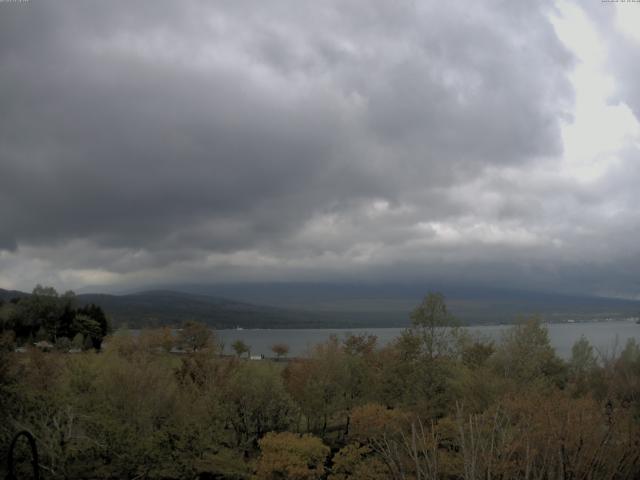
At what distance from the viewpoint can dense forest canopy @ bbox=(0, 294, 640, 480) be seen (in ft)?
88.1

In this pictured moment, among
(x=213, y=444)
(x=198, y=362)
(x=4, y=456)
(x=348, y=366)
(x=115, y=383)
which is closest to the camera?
(x=4, y=456)

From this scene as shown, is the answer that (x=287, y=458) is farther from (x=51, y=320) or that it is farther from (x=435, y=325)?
(x=51, y=320)

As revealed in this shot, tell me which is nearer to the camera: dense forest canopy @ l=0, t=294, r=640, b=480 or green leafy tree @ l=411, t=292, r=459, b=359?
dense forest canopy @ l=0, t=294, r=640, b=480

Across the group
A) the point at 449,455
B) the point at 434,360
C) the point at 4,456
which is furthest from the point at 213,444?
the point at 434,360

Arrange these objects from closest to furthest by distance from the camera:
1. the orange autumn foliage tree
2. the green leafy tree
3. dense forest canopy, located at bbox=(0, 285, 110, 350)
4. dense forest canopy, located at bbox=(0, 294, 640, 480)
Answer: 1. dense forest canopy, located at bbox=(0, 294, 640, 480)
2. the orange autumn foliage tree
3. the green leafy tree
4. dense forest canopy, located at bbox=(0, 285, 110, 350)

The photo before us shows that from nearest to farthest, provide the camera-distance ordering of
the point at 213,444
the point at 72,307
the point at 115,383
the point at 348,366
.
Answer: the point at 213,444, the point at 115,383, the point at 348,366, the point at 72,307

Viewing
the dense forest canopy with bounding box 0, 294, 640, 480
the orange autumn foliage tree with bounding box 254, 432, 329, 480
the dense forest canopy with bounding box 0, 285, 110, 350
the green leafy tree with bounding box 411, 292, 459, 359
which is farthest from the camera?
the dense forest canopy with bounding box 0, 285, 110, 350

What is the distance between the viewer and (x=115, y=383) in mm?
35969

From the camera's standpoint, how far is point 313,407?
42.9 meters

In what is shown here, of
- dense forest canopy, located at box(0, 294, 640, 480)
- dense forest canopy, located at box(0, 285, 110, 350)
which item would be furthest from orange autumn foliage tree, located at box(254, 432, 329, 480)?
dense forest canopy, located at box(0, 285, 110, 350)

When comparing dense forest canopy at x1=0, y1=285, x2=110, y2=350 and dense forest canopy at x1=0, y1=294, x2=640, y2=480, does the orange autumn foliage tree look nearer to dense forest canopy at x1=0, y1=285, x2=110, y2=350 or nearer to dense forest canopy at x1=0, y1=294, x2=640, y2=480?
dense forest canopy at x1=0, y1=294, x2=640, y2=480

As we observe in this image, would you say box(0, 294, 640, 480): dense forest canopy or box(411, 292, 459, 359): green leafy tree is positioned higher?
box(411, 292, 459, 359): green leafy tree

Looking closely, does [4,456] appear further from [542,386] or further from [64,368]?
[542,386]

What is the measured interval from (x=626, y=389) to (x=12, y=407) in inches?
1867
